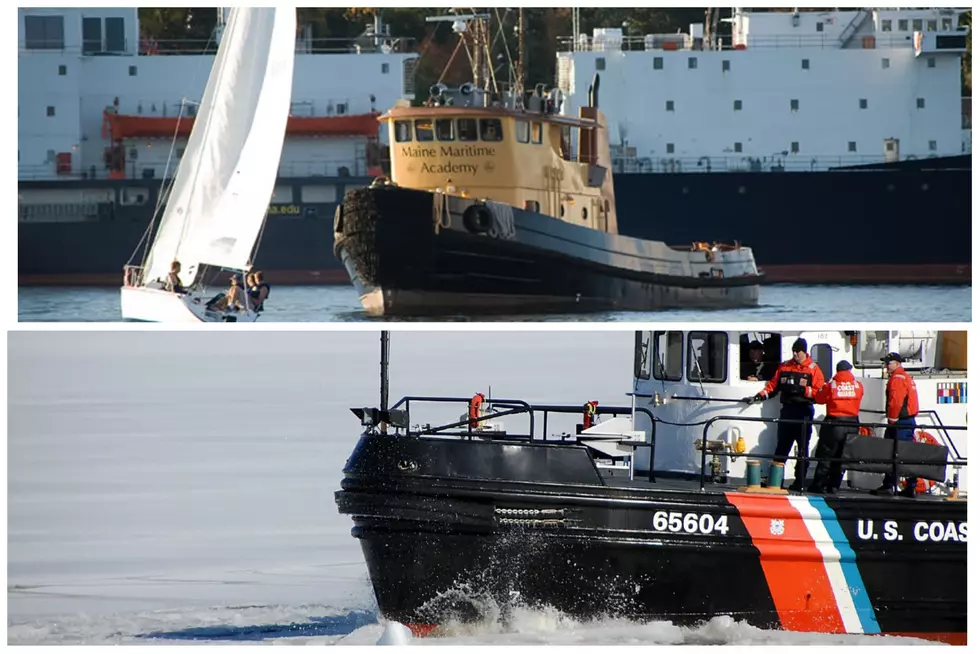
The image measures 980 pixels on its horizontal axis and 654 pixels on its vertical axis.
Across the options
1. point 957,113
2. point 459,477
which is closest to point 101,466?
point 459,477

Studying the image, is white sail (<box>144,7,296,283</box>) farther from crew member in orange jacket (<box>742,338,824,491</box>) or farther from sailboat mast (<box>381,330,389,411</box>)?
crew member in orange jacket (<box>742,338,824,491</box>)

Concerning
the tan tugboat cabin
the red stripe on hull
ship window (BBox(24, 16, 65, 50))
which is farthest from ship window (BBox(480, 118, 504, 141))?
ship window (BBox(24, 16, 65, 50))

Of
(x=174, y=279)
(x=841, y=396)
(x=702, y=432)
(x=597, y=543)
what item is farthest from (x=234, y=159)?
(x=841, y=396)

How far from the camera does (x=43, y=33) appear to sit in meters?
28.5

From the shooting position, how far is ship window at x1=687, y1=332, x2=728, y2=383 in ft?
37.1

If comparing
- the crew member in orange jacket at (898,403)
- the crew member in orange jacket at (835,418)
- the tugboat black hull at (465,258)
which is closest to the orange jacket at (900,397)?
the crew member in orange jacket at (898,403)

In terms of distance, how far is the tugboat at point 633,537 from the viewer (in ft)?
33.9

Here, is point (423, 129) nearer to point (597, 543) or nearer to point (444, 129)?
point (444, 129)

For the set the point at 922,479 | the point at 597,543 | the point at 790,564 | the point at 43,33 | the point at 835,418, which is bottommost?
the point at 790,564

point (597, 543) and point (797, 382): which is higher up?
point (797, 382)

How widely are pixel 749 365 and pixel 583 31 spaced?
16.0 meters

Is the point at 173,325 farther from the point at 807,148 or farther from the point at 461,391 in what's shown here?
the point at 807,148

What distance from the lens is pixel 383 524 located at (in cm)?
1048

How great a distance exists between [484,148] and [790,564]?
900cm
